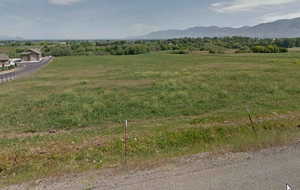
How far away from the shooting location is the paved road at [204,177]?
4.66 metres

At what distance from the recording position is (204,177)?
502cm

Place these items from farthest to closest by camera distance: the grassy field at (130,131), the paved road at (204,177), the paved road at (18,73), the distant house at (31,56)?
1. the distant house at (31,56)
2. the paved road at (18,73)
3. the grassy field at (130,131)
4. the paved road at (204,177)

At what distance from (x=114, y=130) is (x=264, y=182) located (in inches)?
254

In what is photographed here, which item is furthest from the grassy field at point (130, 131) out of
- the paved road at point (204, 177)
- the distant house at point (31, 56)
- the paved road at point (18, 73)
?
the distant house at point (31, 56)

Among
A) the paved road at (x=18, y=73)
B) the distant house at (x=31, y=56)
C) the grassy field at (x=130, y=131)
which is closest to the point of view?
the grassy field at (x=130, y=131)

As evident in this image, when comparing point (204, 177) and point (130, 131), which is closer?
point (204, 177)

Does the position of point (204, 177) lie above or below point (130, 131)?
above

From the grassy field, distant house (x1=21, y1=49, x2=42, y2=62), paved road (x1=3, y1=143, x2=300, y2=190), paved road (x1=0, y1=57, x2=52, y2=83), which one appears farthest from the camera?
distant house (x1=21, y1=49, x2=42, y2=62)

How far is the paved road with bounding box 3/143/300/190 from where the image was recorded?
466 centimetres

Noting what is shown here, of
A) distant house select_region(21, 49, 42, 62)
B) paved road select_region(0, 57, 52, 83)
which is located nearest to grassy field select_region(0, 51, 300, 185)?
paved road select_region(0, 57, 52, 83)

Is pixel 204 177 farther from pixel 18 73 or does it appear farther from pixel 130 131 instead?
pixel 18 73

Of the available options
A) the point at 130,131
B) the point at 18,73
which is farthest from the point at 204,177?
the point at 18,73

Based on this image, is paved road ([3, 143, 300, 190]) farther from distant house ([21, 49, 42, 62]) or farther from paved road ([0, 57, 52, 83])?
distant house ([21, 49, 42, 62])

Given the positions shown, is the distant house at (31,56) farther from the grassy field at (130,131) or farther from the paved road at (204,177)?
the paved road at (204,177)
